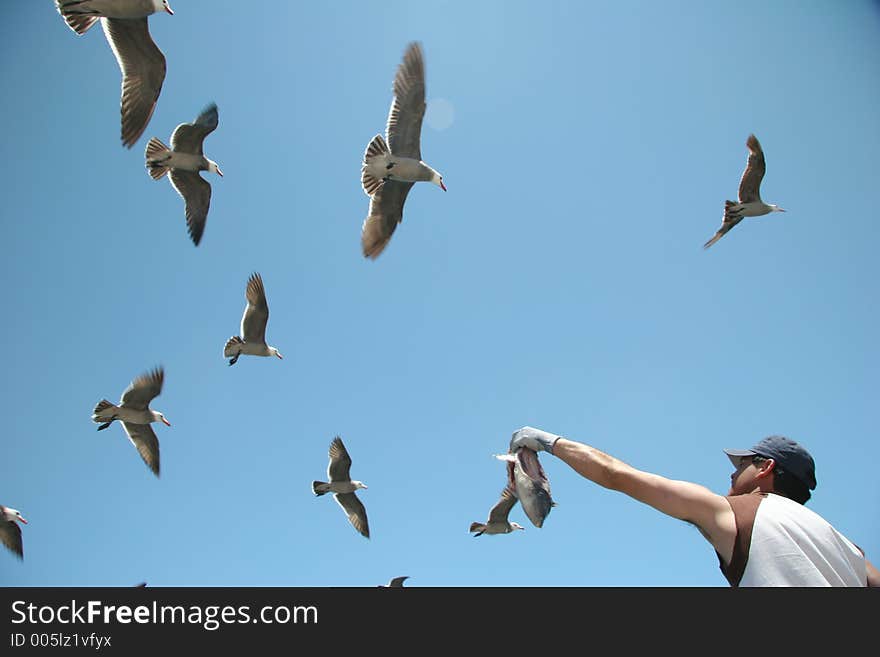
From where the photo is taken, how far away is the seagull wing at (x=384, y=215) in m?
9.55

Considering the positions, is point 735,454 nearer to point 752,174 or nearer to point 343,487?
point 752,174

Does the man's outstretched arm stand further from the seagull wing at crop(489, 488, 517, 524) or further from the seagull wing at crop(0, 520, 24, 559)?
the seagull wing at crop(0, 520, 24, 559)

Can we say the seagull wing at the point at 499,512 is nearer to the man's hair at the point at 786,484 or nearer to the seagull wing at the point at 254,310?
the seagull wing at the point at 254,310

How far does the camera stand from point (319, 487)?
14.6 metres

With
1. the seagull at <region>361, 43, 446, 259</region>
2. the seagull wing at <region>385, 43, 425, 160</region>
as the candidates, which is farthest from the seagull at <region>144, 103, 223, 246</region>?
the seagull wing at <region>385, 43, 425, 160</region>

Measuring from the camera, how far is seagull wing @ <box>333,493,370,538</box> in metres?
15.6

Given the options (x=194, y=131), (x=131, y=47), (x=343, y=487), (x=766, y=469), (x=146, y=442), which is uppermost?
(x=194, y=131)

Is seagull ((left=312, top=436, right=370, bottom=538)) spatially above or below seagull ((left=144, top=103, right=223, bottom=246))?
below

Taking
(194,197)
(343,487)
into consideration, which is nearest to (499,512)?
(343,487)

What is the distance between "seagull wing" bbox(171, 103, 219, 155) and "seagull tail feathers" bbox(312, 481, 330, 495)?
839cm

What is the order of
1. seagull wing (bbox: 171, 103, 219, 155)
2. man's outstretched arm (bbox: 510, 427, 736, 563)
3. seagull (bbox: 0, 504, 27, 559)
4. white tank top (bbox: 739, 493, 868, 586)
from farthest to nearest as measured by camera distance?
seagull (bbox: 0, 504, 27, 559) → seagull wing (bbox: 171, 103, 219, 155) → man's outstretched arm (bbox: 510, 427, 736, 563) → white tank top (bbox: 739, 493, 868, 586)

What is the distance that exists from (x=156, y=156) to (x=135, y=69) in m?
1.68
